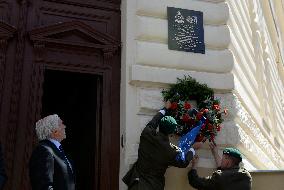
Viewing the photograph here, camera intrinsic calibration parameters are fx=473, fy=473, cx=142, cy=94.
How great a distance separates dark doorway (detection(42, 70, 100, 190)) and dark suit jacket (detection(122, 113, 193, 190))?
→ 1.23 metres

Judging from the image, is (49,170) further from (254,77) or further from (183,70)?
(254,77)

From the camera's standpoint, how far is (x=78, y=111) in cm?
770

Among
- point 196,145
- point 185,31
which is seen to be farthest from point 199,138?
point 185,31

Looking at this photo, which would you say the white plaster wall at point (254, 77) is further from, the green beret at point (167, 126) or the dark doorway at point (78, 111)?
the dark doorway at point (78, 111)

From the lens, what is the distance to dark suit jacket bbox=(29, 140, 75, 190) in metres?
4.29

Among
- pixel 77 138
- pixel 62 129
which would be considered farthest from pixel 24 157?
pixel 77 138

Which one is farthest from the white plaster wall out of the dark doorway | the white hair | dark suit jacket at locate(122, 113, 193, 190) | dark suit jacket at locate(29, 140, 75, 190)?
dark suit jacket at locate(29, 140, 75, 190)

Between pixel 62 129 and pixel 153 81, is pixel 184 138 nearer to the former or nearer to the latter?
pixel 153 81

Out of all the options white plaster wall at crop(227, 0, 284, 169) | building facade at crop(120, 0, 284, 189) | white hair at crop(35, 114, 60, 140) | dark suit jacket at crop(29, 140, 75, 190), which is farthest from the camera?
white plaster wall at crop(227, 0, 284, 169)

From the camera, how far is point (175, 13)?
672 centimetres

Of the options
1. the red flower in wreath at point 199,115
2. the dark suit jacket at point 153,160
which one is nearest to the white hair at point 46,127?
the dark suit jacket at point 153,160

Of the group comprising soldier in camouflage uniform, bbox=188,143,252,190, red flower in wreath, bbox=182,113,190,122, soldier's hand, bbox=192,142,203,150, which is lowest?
soldier in camouflage uniform, bbox=188,143,252,190

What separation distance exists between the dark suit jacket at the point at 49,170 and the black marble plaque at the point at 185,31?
104 inches

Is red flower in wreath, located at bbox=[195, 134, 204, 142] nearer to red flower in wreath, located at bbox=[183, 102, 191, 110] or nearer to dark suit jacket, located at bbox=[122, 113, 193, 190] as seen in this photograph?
red flower in wreath, located at bbox=[183, 102, 191, 110]
